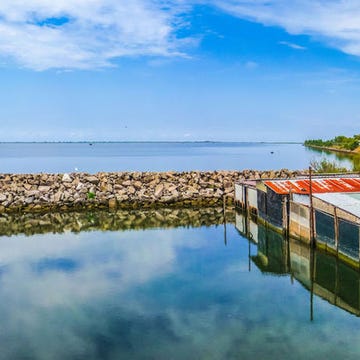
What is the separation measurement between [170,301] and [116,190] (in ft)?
82.6

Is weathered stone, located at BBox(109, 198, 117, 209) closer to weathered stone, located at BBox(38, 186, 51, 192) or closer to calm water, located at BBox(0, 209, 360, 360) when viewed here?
weathered stone, located at BBox(38, 186, 51, 192)

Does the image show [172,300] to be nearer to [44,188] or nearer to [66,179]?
[44,188]

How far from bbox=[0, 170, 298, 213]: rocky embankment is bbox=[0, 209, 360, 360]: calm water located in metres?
8.79

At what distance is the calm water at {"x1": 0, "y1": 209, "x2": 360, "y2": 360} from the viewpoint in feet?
43.5

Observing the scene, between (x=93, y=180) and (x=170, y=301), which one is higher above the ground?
(x=93, y=180)

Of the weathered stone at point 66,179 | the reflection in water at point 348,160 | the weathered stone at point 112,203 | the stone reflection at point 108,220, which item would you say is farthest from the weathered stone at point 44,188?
the reflection in water at point 348,160

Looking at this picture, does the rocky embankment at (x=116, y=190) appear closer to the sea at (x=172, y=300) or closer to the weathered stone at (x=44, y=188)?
the weathered stone at (x=44, y=188)

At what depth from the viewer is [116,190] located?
41.4 metres

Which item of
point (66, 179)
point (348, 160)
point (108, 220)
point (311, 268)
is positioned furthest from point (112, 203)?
point (348, 160)

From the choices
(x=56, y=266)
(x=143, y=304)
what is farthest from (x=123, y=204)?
(x=143, y=304)

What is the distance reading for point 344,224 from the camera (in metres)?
18.8

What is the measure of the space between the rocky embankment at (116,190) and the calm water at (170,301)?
879cm

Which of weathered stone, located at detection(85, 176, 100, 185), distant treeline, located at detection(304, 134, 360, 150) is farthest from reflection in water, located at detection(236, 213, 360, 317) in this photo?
distant treeline, located at detection(304, 134, 360, 150)

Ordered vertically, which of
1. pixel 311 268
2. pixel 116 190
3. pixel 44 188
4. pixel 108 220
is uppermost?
pixel 44 188
